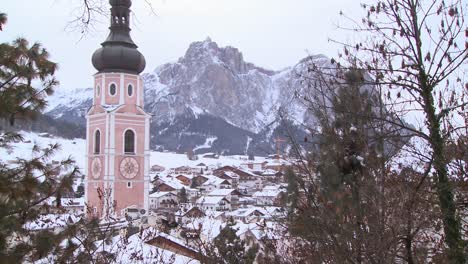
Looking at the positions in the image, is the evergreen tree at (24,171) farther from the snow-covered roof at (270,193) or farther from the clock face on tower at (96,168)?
the clock face on tower at (96,168)

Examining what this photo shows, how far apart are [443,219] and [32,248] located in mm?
4547

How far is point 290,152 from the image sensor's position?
8227 mm

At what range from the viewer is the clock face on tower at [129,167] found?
4200 cm

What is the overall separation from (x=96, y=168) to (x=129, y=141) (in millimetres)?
2820

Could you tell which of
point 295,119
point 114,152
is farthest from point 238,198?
point 295,119

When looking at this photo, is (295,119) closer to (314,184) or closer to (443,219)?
(314,184)

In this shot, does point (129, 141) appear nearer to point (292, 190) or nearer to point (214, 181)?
point (292, 190)

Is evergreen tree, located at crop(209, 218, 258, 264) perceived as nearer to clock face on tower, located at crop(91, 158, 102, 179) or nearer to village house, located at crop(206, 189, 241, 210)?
clock face on tower, located at crop(91, 158, 102, 179)

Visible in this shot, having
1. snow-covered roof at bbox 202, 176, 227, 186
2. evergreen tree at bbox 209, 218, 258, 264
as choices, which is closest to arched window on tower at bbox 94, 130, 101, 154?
evergreen tree at bbox 209, 218, 258, 264

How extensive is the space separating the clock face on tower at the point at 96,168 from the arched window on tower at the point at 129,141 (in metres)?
2.03

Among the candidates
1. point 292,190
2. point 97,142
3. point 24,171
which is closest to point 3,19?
point 24,171

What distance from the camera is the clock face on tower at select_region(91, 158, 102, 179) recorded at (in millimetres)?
42125

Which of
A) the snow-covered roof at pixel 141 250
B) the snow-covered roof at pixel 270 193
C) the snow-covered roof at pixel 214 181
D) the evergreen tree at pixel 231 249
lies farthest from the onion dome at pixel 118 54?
the snow-covered roof at pixel 214 181

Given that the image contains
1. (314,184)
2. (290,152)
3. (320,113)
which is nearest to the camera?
(314,184)
